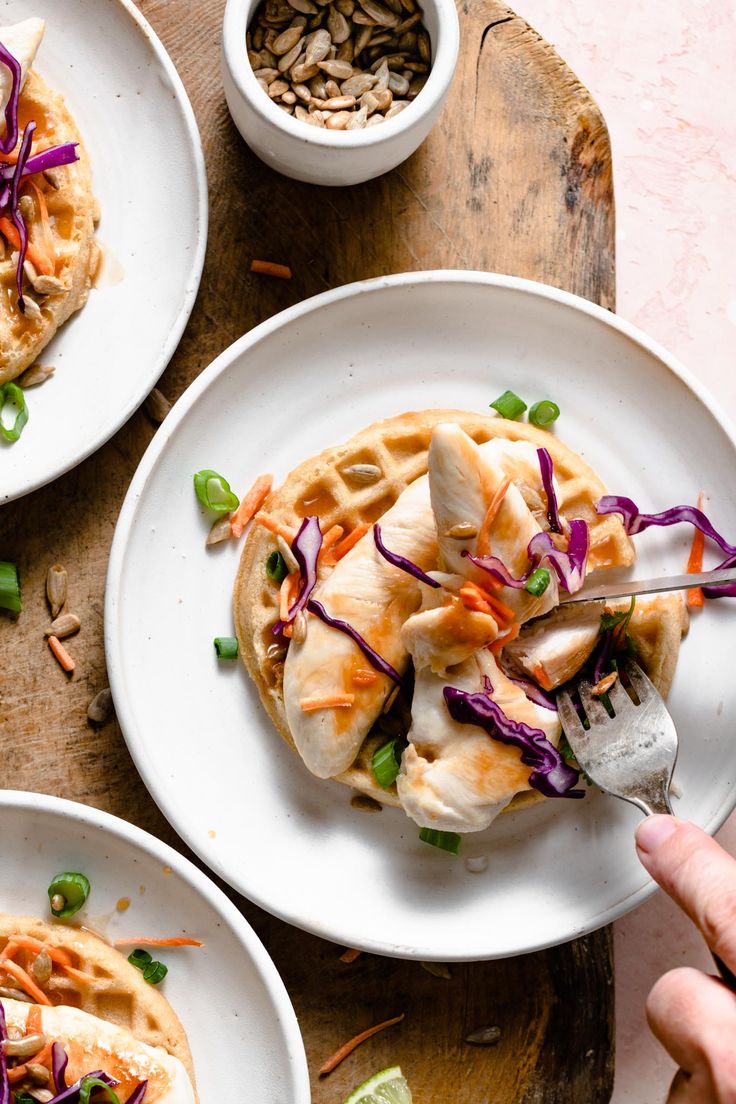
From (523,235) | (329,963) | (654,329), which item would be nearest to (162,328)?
(523,235)

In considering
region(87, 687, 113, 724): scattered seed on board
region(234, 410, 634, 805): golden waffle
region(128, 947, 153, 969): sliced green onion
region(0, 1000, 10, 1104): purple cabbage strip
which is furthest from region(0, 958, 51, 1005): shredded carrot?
region(234, 410, 634, 805): golden waffle

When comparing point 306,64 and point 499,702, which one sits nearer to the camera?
A: point 499,702

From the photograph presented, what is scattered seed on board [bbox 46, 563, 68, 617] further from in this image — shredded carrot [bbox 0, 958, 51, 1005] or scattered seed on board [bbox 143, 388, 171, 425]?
shredded carrot [bbox 0, 958, 51, 1005]

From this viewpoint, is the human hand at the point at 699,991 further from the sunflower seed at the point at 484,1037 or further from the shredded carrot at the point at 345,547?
the shredded carrot at the point at 345,547

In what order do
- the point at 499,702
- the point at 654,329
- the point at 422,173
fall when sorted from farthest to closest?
the point at 654,329, the point at 422,173, the point at 499,702

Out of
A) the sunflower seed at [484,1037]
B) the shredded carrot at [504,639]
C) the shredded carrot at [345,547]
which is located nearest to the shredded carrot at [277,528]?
the shredded carrot at [345,547]

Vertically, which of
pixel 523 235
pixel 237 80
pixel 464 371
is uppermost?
pixel 237 80

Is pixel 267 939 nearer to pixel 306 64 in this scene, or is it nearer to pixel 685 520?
pixel 685 520
